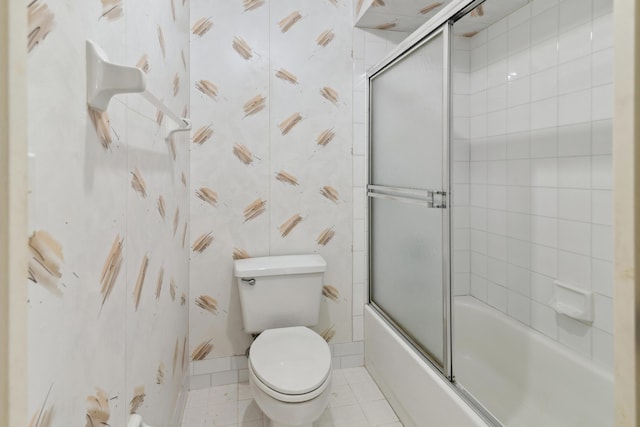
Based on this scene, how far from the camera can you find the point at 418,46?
1574 mm

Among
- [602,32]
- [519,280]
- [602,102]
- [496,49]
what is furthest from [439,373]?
[496,49]

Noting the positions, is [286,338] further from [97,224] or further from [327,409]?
[97,224]

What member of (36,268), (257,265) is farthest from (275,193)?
(36,268)

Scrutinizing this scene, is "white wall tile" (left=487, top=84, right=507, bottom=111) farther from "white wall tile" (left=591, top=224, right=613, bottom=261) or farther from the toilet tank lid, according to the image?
the toilet tank lid

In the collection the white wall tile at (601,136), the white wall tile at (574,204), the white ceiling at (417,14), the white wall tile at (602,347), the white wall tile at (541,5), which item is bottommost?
the white wall tile at (602,347)

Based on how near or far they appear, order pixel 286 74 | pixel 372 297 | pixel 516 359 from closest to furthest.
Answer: pixel 516 359 < pixel 286 74 < pixel 372 297

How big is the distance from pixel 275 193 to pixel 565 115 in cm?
141

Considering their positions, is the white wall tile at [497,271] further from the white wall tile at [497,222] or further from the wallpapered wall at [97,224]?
the wallpapered wall at [97,224]

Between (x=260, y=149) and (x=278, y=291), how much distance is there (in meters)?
0.77

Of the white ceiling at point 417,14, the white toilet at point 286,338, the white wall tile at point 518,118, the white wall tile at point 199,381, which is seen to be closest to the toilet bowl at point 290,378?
the white toilet at point 286,338

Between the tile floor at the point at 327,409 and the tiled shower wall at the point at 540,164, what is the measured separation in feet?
2.63

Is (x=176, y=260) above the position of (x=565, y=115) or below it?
below

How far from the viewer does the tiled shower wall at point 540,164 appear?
1.45m

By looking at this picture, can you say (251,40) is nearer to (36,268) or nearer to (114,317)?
(114,317)
